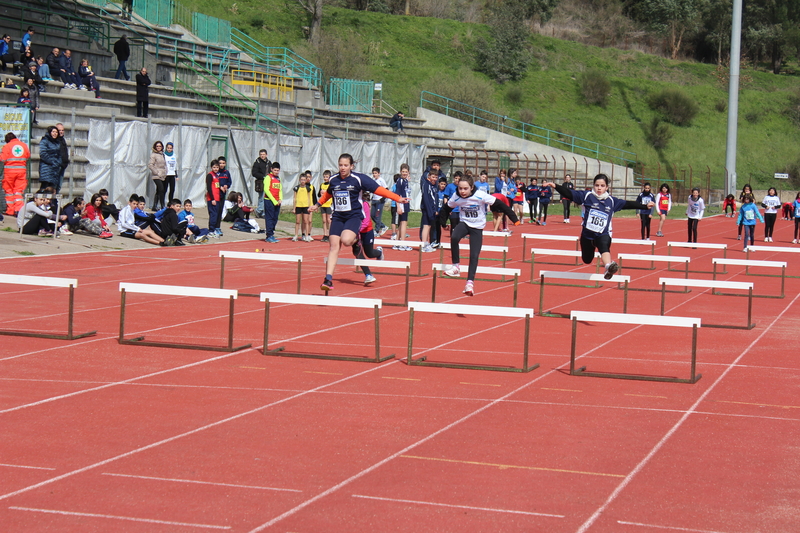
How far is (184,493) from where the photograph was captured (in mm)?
5410

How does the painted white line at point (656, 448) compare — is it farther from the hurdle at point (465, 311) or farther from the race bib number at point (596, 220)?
the race bib number at point (596, 220)

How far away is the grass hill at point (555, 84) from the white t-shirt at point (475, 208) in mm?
44608

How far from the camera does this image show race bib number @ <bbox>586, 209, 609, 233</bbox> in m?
13.5

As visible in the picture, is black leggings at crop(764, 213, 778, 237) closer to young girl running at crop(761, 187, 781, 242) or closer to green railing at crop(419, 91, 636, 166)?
young girl running at crop(761, 187, 781, 242)

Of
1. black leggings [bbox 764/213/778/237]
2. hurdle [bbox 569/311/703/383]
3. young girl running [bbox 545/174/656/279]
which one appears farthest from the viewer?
black leggings [bbox 764/213/778/237]

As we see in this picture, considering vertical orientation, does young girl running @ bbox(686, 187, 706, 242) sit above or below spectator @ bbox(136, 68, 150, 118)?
below

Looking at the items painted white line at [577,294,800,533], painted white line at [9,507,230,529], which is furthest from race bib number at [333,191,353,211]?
painted white line at [9,507,230,529]

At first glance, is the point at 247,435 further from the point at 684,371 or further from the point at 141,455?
the point at 684,371

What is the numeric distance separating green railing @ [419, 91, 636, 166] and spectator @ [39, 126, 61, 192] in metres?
33.7

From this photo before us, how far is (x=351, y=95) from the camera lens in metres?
49.0

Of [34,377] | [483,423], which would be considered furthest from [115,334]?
[483,423]

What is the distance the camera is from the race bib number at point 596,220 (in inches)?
531

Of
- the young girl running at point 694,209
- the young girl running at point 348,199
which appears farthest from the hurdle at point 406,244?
the young girl running at point 694,209

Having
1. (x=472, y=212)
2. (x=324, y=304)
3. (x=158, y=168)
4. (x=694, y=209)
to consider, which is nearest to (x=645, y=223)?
(x=694, y=209)
